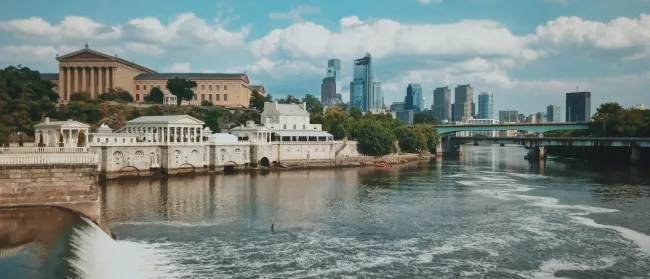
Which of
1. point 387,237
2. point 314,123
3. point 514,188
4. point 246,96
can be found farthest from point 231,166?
point 246,96

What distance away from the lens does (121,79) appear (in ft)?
484

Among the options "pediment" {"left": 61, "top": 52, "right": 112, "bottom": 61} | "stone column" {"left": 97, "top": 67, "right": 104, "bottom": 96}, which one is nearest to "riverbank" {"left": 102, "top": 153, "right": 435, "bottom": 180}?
"stone column" {"left": 97, "top": 67, "right": 104, "bottom": 96}

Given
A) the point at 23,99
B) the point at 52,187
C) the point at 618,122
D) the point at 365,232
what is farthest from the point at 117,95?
the point at 618,122

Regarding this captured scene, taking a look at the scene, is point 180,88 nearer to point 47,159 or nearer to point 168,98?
point 168,98

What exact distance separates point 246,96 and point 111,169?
95.1 meters

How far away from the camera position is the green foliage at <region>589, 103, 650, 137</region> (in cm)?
12712

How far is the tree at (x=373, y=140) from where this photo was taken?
4796 inches

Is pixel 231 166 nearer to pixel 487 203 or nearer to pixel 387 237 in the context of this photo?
pixel 487 203

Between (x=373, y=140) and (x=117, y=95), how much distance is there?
224ft

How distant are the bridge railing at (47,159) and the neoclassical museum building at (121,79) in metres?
111

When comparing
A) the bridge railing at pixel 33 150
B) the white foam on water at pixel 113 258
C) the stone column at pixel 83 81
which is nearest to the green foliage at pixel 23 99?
the stone column at pixel 83 81

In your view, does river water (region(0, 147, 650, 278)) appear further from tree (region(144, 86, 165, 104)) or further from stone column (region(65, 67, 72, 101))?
stone column (region(65, 67, 72, 101))

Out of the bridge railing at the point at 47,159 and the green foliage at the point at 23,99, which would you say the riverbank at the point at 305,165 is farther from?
the bridge railing at the point at 47,159

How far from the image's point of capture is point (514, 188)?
236 ft
